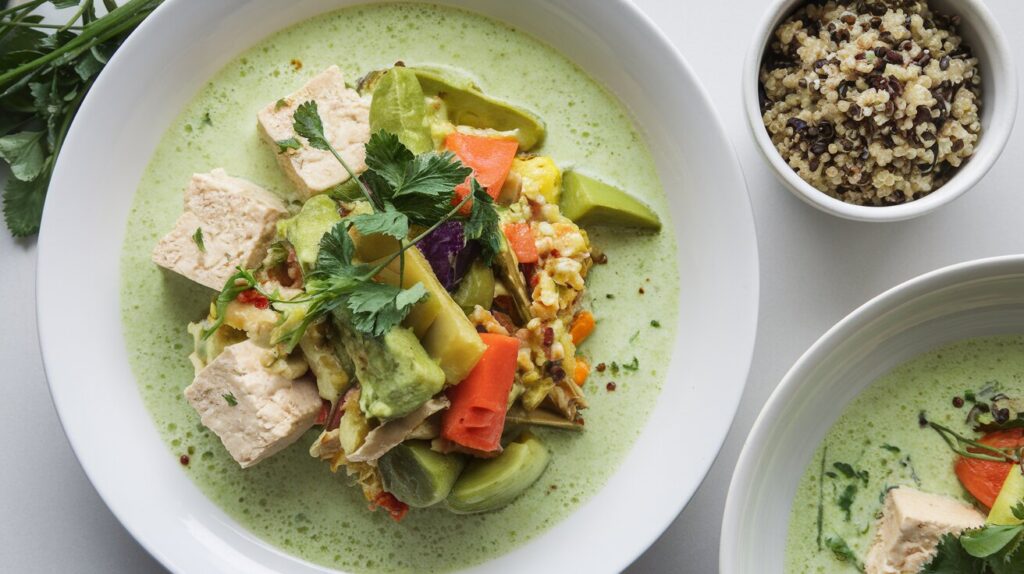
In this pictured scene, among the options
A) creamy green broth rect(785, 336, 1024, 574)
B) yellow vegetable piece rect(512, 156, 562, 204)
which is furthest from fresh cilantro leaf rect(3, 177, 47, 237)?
creamy green broth rect(785, 336, 1024, 574)

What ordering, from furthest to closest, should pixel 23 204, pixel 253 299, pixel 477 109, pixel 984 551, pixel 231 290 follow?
pixel 23 204
pixel 477 109
pixel 253 299
pixel 231 290
pixel 984 551

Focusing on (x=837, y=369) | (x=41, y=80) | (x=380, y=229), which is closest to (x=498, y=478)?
(x=380, y=229)

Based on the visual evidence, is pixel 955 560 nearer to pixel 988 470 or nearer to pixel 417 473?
pixel 988 470

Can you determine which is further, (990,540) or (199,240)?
(199,240)

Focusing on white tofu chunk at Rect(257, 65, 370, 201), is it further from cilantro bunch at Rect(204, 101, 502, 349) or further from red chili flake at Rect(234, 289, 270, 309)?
red chili flake at Rect(234, 289, 270, 309)

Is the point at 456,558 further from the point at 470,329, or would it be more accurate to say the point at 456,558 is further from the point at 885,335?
the point at 885,335

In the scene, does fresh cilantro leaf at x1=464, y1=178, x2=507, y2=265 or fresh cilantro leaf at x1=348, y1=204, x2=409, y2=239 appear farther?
fresh cilantro leaf at x1=464, y1=178, x2=507, y2=265
